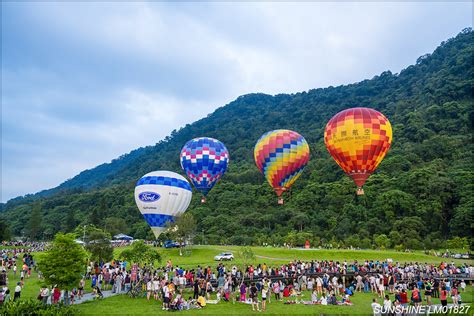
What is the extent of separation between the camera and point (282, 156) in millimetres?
35562

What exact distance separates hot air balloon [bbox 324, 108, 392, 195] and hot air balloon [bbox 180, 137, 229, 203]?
1314cm

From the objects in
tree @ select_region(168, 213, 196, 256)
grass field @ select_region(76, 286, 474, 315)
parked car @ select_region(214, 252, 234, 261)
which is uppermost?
tree @ select_region(168, 213, 196, 256)

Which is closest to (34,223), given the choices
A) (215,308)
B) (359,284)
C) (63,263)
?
(63,263)

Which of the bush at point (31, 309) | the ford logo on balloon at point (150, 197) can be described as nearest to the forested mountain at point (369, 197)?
the ford logo on balloon at point (150, 197)

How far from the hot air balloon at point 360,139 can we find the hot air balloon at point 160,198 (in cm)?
1499

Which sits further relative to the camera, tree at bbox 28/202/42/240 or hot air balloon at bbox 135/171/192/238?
tree at bbox 28/202/42/240

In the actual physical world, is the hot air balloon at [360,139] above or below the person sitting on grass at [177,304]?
above

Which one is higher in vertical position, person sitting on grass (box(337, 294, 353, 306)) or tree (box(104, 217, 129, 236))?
tree (box(104, 217, 129, 236))

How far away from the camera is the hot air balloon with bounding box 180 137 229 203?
38969mm

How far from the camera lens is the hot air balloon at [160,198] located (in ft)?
113

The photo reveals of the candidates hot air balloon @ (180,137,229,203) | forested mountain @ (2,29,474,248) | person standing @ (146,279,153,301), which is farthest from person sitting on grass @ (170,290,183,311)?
forested mountain @ (2,29,474,248)

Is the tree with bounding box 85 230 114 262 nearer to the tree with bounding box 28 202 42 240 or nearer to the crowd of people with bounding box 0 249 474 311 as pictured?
the crowd of people with bounding box 0 249 474 311

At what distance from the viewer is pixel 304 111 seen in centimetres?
16088

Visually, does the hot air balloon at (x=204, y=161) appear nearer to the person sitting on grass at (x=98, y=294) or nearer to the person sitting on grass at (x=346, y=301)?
the person sitting on grass at (x=98, y=294)
